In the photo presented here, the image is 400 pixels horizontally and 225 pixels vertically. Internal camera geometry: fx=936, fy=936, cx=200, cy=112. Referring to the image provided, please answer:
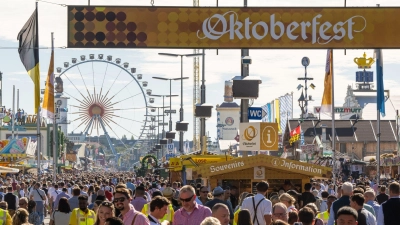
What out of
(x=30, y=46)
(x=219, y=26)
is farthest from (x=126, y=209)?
(x=30, y=46)

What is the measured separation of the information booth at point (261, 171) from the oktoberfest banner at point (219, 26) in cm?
465

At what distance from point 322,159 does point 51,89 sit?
23395 millimetres

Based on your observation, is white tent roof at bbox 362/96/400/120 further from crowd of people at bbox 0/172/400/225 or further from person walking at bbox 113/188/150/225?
person walking at bbox 113/188/150/225

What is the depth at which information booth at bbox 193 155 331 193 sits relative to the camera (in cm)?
2392

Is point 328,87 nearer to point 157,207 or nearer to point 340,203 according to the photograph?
point 340,203

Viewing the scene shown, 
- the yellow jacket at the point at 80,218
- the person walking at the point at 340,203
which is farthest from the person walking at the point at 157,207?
the yellow jacket at the point at 80,218

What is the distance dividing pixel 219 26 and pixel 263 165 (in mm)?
5233

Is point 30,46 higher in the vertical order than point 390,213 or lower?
higher

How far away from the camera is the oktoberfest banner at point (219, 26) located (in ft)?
65.3

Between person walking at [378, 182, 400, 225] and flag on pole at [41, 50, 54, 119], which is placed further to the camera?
flag on pole at [41, 50, 54, 119]

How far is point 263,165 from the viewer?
23.9m

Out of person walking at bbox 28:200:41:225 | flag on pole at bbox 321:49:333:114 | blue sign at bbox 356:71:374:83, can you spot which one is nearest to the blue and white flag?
blue sign at bbox 356:71:374:83

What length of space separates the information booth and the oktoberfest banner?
15.2 feet

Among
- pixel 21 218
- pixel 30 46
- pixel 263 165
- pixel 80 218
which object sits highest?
pixel 30 46
